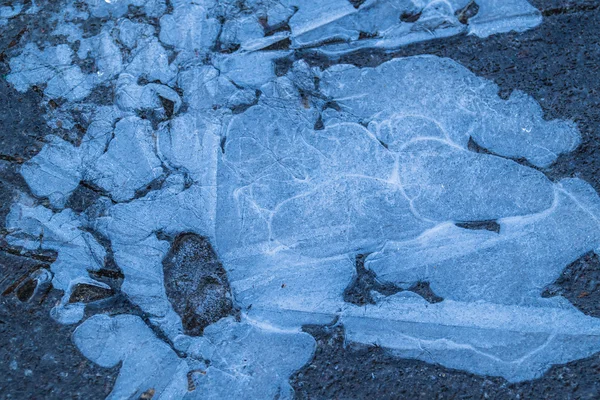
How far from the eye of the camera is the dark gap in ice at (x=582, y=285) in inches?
69.9

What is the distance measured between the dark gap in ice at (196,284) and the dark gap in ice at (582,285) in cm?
115

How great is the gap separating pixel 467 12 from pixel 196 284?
4.71 feet

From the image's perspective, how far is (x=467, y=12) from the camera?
1920mm

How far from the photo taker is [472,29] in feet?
6.25

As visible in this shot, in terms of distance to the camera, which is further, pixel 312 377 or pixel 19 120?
pixel 19 120

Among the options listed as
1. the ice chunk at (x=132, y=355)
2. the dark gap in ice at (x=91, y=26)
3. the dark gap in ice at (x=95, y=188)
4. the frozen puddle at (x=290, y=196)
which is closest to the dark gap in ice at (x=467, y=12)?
the frozen puddle at (x=290, y=196)

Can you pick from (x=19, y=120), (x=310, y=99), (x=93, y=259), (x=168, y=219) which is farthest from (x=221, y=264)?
(x=19, y=120)


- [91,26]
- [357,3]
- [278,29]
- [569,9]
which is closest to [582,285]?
[569,9]

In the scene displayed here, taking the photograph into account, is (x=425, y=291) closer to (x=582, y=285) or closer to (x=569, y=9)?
(x=582, y=285)

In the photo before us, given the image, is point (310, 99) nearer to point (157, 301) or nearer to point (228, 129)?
point (228, 129)

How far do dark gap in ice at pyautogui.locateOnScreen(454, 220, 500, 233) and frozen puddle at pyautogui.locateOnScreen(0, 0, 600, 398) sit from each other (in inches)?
0.6

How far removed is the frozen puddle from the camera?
1767mm

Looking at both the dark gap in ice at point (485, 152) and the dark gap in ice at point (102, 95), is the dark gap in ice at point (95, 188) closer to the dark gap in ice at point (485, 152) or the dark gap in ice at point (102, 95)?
the dark gap in ice at point (102, 95)

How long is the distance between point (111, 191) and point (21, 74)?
577 millimetres
